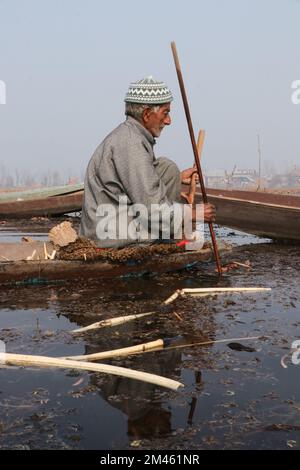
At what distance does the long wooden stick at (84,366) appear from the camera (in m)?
2.30

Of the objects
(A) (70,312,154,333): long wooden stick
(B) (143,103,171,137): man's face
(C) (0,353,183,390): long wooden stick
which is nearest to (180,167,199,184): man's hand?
(B) (143,103,171,137): man's face

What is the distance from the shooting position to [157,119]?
14.8 ft

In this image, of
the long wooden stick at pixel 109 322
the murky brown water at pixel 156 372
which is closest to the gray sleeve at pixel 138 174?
the murky brown water at pixel 156 372

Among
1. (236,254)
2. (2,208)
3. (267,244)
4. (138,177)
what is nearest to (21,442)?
(138,177)

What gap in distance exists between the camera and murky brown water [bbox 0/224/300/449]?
1929 millimetres

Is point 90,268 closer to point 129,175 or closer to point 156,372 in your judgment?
point 129,175

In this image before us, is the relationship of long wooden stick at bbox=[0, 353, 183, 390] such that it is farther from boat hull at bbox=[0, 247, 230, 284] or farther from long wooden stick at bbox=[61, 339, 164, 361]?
boat hull at bbox=[0, 247, 230, 284]

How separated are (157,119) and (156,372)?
8.32 ft

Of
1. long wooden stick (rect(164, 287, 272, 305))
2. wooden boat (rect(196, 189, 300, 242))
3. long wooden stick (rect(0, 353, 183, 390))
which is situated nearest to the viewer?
long wooden stick (rect(0, 353, 183, 390))

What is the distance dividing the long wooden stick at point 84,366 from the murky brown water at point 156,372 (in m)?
0.03

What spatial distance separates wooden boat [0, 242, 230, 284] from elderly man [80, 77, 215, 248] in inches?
7.7

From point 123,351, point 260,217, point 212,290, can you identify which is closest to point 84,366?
point 123,351

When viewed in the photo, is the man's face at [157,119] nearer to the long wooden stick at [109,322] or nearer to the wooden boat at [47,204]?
the long wooden stick at [109,322]

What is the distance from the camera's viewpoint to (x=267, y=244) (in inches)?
287
